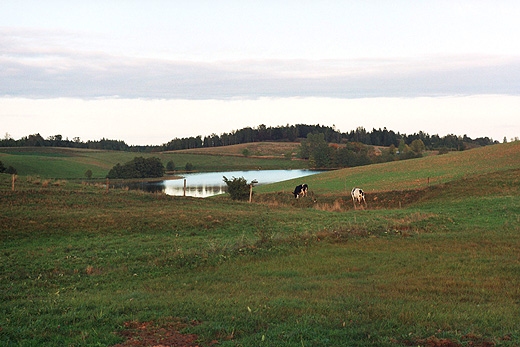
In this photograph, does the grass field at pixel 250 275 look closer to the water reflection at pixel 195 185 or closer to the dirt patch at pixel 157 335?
the dirt patch at pixel 157 335

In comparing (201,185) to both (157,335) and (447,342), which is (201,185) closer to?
(157,335)

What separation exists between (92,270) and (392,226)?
14.1m

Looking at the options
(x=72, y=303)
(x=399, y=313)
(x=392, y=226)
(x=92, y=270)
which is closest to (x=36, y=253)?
(x=92, y=270)

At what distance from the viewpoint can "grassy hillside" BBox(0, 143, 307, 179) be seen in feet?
375

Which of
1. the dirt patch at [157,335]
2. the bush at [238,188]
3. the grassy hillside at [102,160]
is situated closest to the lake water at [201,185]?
the bush at [238,188]

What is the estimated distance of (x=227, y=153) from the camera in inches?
6934

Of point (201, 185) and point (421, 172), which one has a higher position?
point (421, 172)

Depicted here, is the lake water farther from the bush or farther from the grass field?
the grass field

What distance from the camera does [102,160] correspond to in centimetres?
14450

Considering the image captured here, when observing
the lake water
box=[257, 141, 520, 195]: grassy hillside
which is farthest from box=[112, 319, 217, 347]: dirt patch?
the lake water

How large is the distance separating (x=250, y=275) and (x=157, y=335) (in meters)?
6.39

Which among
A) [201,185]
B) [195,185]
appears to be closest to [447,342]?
[201,185]

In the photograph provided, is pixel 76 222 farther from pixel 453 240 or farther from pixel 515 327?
pixel 515 327

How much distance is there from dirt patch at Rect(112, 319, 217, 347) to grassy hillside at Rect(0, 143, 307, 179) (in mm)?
106069
